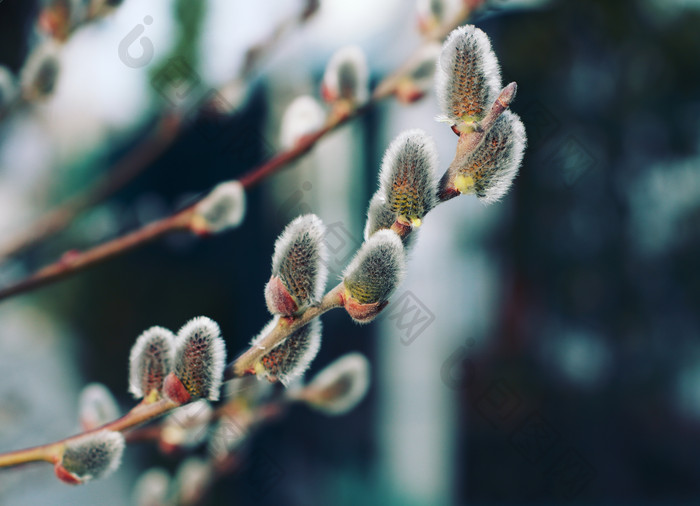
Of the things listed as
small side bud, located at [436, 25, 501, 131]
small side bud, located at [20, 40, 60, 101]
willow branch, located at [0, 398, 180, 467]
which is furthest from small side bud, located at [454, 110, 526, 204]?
small side bud, located at [20, 40, 60, 101]

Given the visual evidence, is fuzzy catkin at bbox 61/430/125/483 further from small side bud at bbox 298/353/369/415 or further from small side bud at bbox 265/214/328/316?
small side bud at bbox 298/353/369/415

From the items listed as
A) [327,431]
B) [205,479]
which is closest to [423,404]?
[327,431]

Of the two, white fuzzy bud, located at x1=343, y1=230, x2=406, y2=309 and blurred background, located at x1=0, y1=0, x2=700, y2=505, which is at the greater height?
white fuzzy bud, located at x1=343, y1=230, x2=406, y2=309

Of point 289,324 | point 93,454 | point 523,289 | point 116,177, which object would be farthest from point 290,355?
point 523,289

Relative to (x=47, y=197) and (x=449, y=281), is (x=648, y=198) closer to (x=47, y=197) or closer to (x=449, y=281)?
(x=449, y=281)

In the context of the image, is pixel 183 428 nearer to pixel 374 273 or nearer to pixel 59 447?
pixel 59 447

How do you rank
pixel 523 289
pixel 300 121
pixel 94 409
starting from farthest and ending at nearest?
1. pixel 523 289
2. pixel 300 121
3. pixel 94 409
